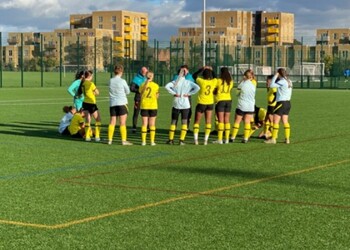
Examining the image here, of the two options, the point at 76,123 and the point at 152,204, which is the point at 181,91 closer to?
the point at 76,123

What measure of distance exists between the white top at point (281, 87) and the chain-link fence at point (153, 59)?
42469mm

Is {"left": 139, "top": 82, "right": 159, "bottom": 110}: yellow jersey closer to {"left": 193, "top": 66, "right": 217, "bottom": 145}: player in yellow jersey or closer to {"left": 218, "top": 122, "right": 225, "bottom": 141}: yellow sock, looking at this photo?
{"left": 193, "top": 66, "right": 217, "bottom": 145}: player in yellow jersey

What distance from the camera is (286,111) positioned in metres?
17.4

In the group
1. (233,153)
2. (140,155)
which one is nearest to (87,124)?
(140,155)

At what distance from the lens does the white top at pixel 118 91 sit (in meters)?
16.7

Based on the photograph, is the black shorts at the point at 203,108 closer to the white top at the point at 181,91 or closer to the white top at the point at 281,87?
the white top at the point at 181,91

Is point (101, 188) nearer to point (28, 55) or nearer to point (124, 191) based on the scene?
point (124, 191)

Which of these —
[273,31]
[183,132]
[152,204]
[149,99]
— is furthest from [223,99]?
[273,31]

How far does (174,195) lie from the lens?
395 inches

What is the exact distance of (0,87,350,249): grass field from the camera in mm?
7602

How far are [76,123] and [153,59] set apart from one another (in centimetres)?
4539

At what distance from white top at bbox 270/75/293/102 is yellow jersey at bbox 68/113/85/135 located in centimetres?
528

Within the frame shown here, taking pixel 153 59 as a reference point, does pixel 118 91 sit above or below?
below

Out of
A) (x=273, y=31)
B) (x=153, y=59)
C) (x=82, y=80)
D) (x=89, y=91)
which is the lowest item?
(x=89, y=91)
